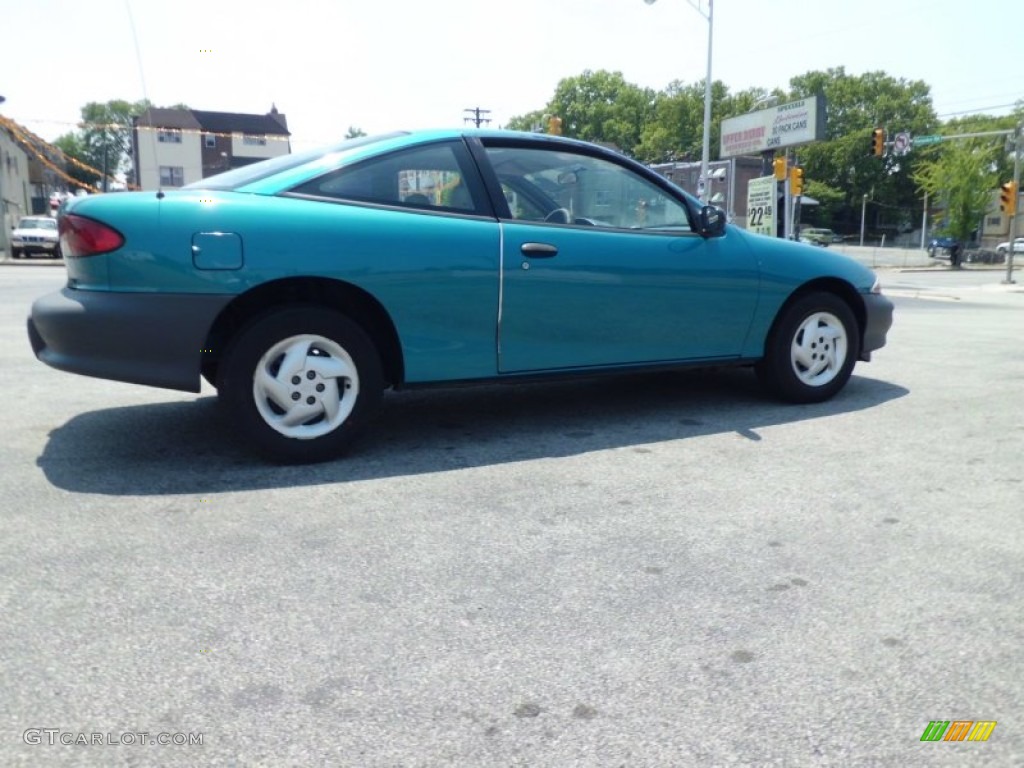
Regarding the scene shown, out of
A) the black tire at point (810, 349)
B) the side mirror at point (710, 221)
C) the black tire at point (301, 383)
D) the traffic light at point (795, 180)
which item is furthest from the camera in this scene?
the traffic light at point (795, 180)

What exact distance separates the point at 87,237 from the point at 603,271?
7.74ft

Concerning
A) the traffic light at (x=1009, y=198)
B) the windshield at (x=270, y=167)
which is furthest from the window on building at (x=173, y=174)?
the windshield at (x=270, y=167)

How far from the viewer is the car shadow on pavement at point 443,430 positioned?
12.6ft

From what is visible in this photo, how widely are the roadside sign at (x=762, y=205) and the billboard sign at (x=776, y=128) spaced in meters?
10.9

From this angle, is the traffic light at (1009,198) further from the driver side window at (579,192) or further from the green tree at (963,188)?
the driver side window at (579,192)

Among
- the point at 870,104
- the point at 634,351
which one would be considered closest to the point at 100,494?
the point at 634,351

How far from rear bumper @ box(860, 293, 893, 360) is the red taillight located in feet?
13.7

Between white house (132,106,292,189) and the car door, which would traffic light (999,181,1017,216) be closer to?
the car door

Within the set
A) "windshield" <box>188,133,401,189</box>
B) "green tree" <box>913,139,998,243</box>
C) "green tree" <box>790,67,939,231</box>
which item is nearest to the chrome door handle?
"windshield" <box>188,133,401,189</box>

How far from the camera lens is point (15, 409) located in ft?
16.3

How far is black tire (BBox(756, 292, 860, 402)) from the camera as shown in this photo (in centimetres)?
515

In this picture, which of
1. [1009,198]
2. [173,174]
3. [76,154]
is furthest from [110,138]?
[1009,198]

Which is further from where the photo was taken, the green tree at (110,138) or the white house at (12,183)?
the green tree at (110,138)

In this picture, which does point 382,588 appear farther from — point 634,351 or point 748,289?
point 748,289
